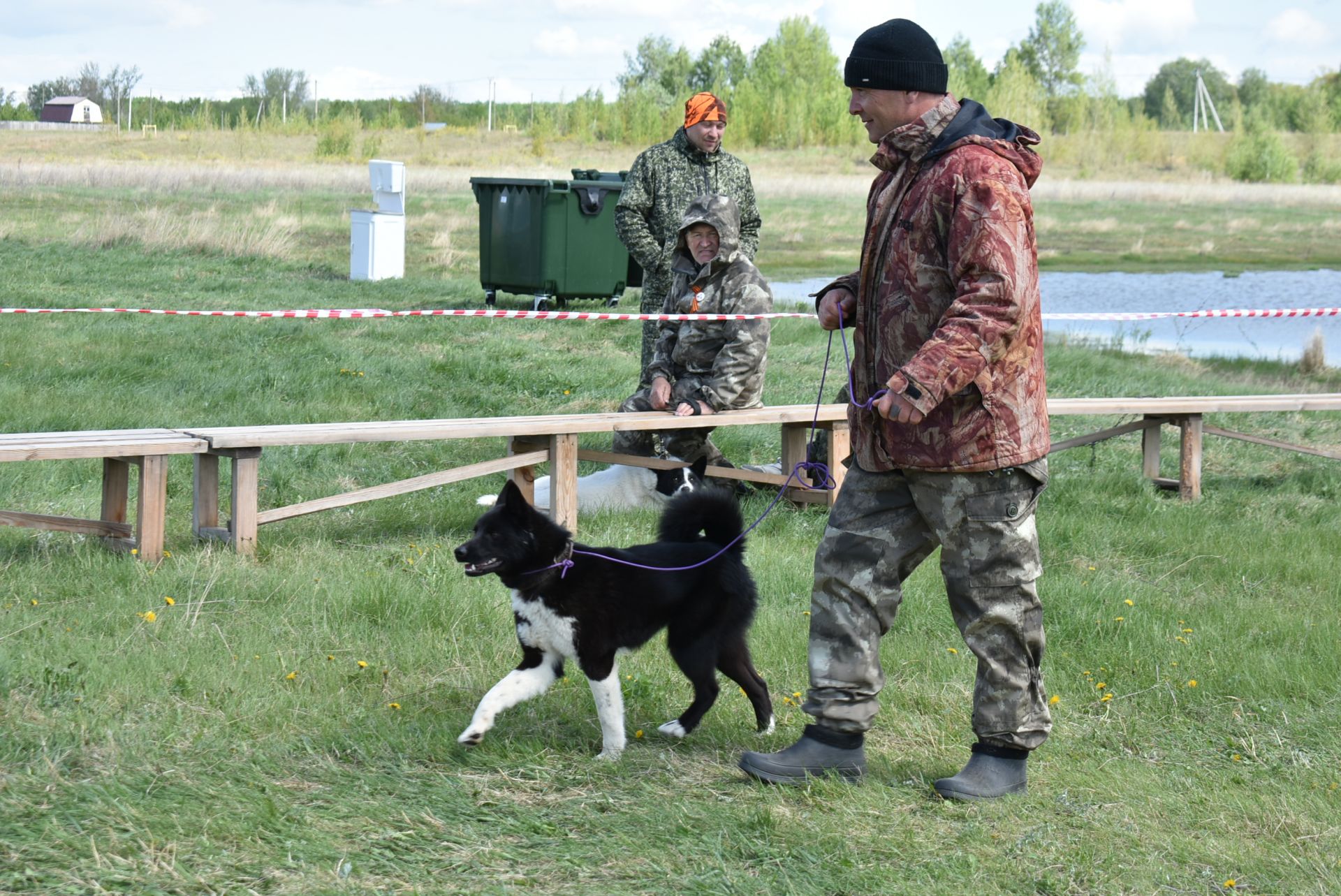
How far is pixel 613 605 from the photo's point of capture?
3939 mm

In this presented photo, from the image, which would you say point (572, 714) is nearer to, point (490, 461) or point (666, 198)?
point (490, 461)

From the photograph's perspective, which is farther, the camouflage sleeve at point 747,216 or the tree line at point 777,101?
the tree line at point 777,101

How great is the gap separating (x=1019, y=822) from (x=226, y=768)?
2159mm

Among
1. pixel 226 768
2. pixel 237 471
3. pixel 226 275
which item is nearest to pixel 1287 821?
pixel 226 768

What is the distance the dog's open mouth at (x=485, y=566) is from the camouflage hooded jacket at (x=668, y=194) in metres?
4.44

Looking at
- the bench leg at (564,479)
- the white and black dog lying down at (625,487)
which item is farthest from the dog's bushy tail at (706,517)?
the white and black dog lying down at (625,487)

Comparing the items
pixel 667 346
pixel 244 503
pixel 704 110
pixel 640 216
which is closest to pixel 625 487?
pixel 667 346

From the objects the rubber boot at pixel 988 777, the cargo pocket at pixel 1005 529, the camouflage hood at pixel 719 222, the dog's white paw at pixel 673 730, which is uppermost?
the camouflage hood at pixel 719 222

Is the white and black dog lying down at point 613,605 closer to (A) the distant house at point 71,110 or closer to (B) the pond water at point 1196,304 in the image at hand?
(B) the pond water at point 1196,304

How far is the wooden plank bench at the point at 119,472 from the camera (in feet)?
17.7

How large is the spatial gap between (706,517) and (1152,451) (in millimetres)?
4898

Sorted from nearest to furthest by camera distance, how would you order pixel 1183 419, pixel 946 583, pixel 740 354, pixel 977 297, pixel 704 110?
pixel 977 297, pixel 946 583, pixel 740 354, pixel 704 110, pixel 1183 419

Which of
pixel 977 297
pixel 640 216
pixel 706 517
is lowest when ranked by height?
pixel 706 517

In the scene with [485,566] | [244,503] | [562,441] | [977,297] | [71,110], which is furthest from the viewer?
[71,110]
